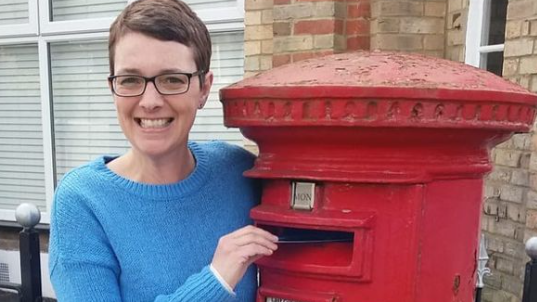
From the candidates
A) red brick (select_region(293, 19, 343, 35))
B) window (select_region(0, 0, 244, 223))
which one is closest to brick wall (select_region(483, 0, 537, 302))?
red brick (select_region(293, 19, 343, 35))

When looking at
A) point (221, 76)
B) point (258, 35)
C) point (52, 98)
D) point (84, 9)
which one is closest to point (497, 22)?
point (258, 35)

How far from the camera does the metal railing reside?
7.86 ft

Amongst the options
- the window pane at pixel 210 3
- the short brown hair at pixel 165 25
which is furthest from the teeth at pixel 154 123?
the window pane at pixel 210 3

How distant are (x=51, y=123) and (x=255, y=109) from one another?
389cm

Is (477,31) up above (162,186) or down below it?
above

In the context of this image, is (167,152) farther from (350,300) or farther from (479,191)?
(479,191)

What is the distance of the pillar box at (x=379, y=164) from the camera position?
40.9 inches

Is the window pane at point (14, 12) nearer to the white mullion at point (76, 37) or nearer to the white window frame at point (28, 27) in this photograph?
the white window frame at point (28, 27)

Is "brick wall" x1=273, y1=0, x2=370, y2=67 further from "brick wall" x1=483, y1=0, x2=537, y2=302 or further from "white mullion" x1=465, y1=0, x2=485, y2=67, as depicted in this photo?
"brick wall" x1=483, y1=0, x2=537, y2=302

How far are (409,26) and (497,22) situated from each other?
0.48 m

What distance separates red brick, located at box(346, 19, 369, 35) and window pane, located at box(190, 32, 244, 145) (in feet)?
3.44

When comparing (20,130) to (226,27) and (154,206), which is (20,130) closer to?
(226,27)

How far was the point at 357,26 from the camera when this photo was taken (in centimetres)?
301

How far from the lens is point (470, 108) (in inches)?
41.1
